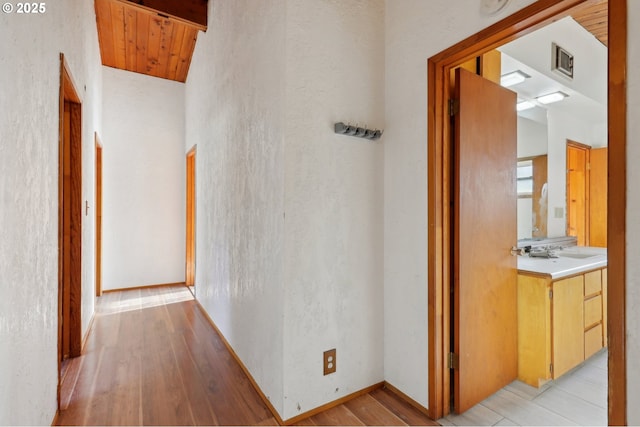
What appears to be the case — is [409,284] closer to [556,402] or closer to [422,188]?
[422,188]

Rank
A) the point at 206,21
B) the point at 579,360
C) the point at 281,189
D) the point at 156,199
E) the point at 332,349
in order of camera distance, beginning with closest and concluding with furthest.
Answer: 1. the point at 281,189
2. the point at 332,349
3. the point at 579,360
4. the point at 206,21
5. the point at 156,199

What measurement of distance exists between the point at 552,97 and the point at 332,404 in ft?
10.9

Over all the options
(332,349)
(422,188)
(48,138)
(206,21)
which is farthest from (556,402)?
(206,21)

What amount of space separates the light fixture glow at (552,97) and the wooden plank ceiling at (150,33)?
140 inches

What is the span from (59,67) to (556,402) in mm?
3525

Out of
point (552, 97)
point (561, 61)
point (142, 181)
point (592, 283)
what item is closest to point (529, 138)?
point (552, 97)

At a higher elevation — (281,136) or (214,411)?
(281,136)

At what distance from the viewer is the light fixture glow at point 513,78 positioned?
2597 millimetres

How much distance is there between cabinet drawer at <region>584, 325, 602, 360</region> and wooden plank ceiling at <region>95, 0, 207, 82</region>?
459 cm

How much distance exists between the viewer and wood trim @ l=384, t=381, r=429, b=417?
177 cm

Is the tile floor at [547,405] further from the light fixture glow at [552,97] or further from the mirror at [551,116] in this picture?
the light fixture glow at [552,97]

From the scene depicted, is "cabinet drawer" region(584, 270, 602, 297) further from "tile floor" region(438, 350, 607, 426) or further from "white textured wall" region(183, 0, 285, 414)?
"white textured wall" region(183, 0, 285, 414)

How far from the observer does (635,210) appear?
3.43ft

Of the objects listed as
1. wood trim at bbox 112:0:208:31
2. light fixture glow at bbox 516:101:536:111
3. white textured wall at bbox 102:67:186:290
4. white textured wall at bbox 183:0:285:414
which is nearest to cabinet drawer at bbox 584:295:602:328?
light fixture glow at bbox 516:101:536:111
